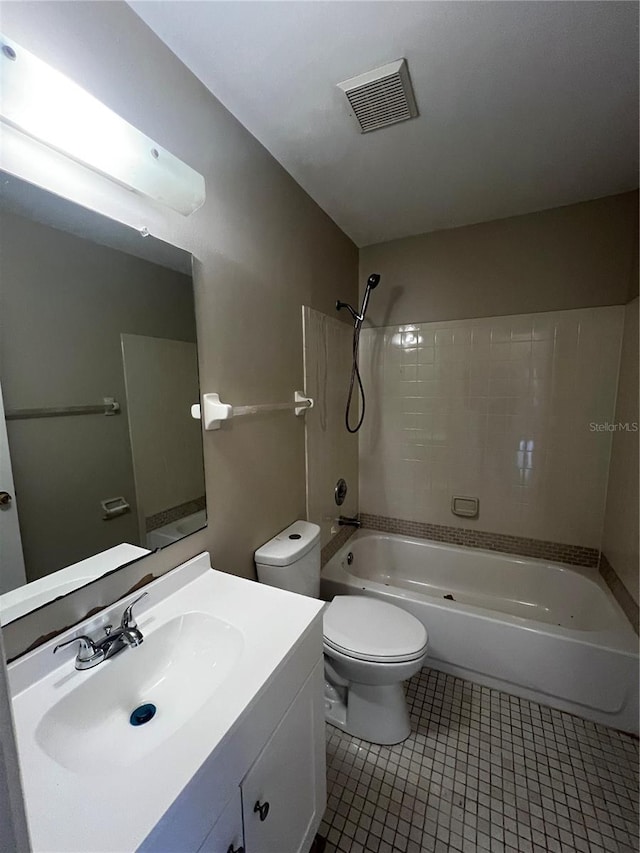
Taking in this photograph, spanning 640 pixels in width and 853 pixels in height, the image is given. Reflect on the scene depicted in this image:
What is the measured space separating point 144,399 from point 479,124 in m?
1.56

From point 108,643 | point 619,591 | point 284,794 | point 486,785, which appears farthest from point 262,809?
point 619,591

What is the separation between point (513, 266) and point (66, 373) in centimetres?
226

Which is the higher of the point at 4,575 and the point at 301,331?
the point at 301,331

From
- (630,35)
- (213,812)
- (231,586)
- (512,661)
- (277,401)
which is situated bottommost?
(512,661)

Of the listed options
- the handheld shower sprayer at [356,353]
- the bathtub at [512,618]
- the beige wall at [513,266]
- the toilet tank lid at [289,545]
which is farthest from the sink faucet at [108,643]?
the beige wall at [513,266]

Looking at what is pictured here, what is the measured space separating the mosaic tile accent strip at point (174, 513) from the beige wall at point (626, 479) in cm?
182

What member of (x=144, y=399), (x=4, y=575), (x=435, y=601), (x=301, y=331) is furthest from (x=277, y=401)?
(x=435, y=601)

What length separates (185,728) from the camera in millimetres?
640

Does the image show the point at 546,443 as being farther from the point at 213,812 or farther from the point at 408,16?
the point at 213,812

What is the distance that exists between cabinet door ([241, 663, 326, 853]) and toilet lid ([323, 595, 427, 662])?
0.36m

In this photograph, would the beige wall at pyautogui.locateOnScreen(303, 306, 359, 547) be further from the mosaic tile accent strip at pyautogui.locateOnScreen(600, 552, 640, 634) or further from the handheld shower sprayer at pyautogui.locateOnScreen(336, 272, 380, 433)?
the mosaic tile accent strip at pyautogui.locateOnScreen(600, 552, 640, 634)

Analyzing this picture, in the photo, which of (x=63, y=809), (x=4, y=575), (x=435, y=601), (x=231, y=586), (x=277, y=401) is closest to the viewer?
(x=63, y=809)

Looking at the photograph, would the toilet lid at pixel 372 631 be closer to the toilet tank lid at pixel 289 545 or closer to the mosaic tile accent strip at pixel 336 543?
the toilet tank lid at pixel 289 545

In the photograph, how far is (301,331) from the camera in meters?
1.75
